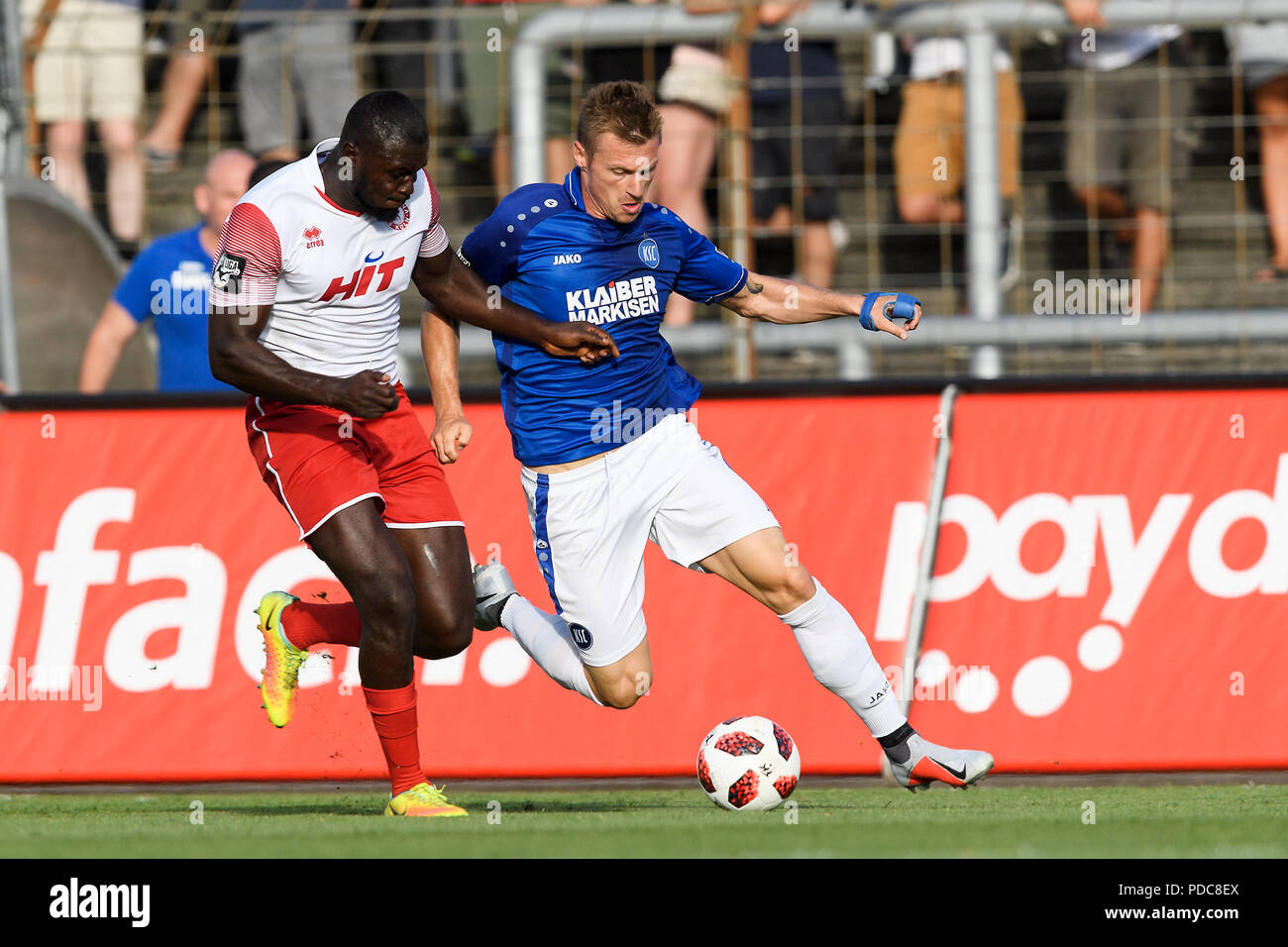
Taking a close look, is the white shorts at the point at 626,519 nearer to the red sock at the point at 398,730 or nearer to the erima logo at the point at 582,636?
the erima logo at the point at 582,636

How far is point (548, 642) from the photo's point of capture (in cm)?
698

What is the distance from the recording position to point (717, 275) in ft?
22.5

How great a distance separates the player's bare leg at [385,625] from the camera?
622cm

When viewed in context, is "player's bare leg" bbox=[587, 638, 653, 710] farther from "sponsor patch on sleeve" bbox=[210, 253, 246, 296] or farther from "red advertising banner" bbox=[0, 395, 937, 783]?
"sponsor patch on sleeve" bbox=[210, 253, 246, 296]

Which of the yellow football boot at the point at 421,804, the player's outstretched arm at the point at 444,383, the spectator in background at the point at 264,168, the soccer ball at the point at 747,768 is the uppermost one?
the spectator in background at the point at 264,168

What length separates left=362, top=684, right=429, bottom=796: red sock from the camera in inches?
255

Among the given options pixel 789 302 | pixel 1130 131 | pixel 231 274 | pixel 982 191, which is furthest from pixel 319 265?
pixel 1130 131

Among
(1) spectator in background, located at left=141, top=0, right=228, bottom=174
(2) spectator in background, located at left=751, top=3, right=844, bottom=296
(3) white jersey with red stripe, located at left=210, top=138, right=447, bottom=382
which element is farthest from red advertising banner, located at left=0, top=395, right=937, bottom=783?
(1) spectator in background, located at left=141, top=0, right=228, bottom=174

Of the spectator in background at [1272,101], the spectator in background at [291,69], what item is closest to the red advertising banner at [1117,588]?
the spectator in background at [1272,101]

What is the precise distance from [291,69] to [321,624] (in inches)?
210

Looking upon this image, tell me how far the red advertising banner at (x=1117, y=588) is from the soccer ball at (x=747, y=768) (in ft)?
4.91

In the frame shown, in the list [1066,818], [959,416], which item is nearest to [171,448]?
[959,416]

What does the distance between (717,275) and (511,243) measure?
780mm

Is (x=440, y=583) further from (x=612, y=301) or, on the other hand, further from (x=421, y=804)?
(x=612, y=301)
